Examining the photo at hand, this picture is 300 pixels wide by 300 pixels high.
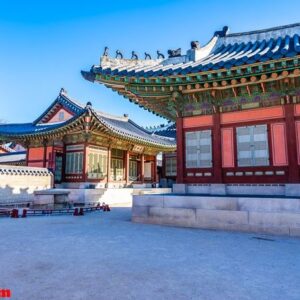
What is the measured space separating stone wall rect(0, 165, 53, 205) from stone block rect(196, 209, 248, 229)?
45.0ft

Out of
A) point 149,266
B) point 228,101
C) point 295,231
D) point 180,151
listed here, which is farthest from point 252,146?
point 149,266

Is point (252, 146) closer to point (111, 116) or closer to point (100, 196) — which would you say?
point (100, 196)

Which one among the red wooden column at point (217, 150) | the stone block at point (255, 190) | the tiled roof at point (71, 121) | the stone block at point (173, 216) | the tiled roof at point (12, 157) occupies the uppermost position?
the tiled roof at point (71, 121)

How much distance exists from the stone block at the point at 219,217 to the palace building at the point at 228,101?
156 cm

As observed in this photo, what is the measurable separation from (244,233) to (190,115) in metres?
4.66

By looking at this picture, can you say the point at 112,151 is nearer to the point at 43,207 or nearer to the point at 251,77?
the point at 43,207

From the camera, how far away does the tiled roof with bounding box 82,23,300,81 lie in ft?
25.8

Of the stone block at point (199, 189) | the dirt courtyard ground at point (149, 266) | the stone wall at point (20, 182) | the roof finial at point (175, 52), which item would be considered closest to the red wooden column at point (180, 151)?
the stone block at point (199, 189)

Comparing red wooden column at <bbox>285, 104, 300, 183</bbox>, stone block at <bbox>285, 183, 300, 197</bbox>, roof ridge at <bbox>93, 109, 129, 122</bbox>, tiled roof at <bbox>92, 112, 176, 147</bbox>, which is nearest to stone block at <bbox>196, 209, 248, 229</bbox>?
stone block at <bbox>285, 183, 300, 197</bbox>

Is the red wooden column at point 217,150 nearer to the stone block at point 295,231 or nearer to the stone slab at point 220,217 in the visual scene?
the stone slab at point 220,217

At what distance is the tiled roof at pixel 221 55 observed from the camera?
25.8ft

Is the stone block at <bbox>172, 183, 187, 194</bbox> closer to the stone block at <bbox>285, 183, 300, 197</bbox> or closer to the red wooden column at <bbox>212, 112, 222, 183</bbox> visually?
the red wooden column at <bbox>212, 112, 222, 183</bbox>

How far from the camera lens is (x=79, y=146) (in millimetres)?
20391

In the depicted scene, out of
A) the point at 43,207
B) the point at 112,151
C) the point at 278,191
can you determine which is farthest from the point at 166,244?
the point at 112,151
